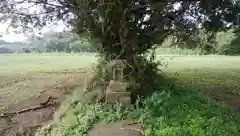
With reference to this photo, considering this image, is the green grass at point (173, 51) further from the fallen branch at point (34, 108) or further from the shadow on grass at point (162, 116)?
the fallen branch at point (34, 108)

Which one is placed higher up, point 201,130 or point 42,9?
point 42,9

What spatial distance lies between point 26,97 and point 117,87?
9.77 ft

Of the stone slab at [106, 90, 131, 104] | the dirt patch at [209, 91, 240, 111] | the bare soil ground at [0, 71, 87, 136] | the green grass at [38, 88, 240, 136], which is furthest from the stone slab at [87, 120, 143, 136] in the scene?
the dirt patch at [209, 91, 240, 111]

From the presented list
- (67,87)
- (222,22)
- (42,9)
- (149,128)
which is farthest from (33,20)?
(149,128)

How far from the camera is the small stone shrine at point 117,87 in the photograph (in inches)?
241

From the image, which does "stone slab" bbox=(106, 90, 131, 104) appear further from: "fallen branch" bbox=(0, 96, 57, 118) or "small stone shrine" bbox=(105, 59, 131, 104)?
"fallen branch" bbox=(0, 96, 57, 118)

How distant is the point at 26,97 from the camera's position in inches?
327

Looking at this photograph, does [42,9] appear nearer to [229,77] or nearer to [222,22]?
[222,22]

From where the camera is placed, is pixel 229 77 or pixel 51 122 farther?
pixel 229 77

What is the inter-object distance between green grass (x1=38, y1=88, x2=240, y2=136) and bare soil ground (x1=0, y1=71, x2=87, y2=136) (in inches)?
19.5

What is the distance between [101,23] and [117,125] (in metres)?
2.57

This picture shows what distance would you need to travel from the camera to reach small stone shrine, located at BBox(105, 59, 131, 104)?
6.11 meters

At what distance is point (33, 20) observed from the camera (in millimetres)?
8711


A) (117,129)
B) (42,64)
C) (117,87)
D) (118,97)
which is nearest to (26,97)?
(117,87)
